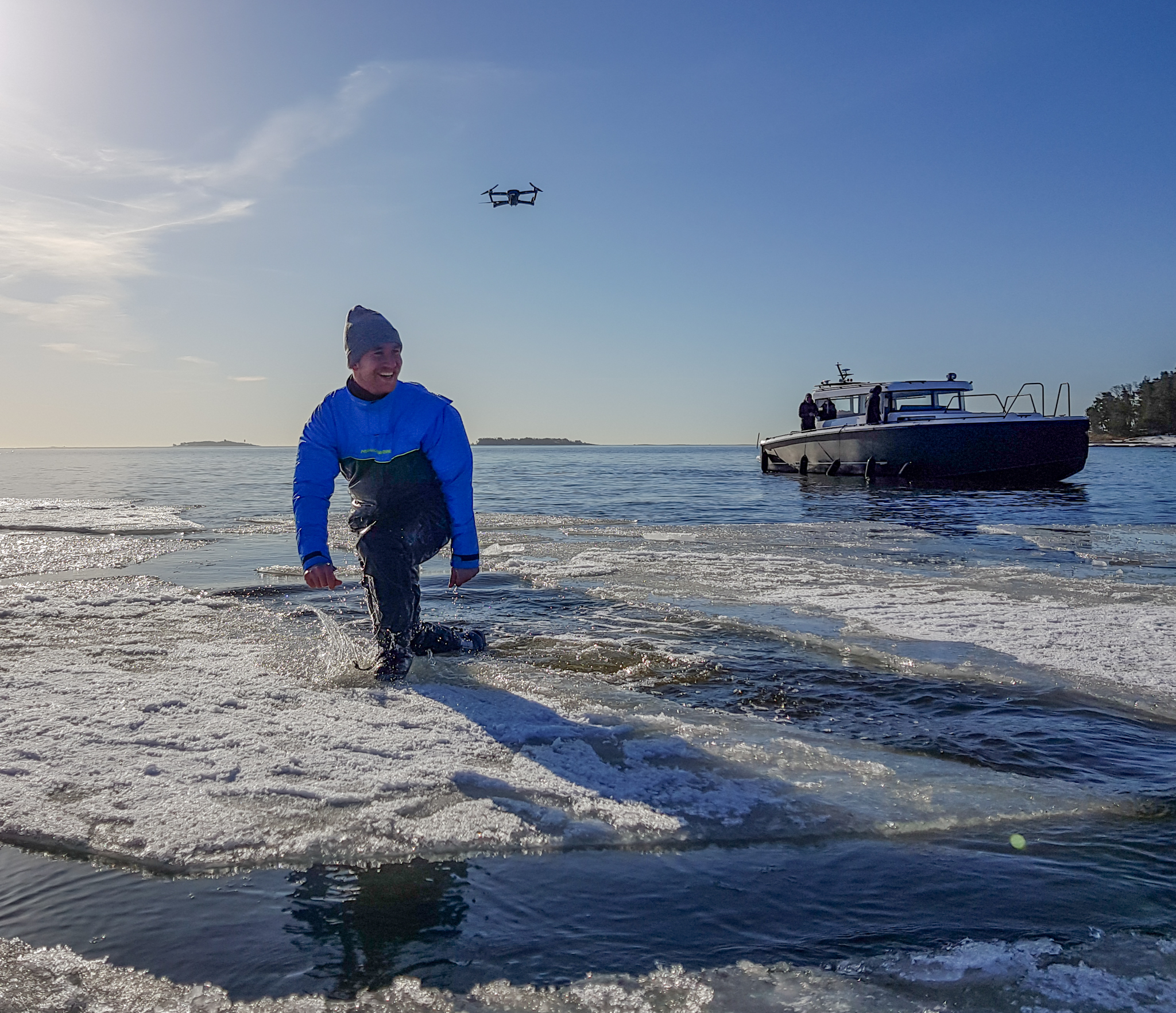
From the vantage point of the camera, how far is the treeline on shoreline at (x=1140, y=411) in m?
93.4

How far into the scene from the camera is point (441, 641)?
4.31 metres

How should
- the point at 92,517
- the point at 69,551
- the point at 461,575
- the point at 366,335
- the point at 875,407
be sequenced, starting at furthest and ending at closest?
the point at 875,407 < the point at 92,517 < the point at 69,551 < the point at 461,575 < the point at 366,335

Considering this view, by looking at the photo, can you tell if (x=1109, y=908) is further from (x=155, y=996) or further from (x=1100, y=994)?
(x=155, y=996)

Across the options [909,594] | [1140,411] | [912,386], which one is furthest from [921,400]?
[1140,411]

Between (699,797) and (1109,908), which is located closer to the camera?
(1109,908)

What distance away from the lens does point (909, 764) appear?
2.78 metres

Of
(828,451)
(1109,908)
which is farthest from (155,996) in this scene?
(828,451)

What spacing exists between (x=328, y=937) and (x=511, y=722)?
1.41 metres

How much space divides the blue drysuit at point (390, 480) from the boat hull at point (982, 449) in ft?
67.1

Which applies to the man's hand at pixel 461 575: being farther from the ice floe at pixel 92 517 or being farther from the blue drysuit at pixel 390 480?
the ice floe at pixel 92 517

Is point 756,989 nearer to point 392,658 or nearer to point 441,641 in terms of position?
point 392,658

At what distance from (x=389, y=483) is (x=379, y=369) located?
1.73ft

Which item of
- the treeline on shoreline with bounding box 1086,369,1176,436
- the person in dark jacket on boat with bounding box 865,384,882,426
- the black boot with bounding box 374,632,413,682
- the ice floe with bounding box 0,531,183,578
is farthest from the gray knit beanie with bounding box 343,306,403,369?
the treeline on shoreline with bounding box 1086,369,1176,436

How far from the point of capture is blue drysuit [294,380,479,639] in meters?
3.79
